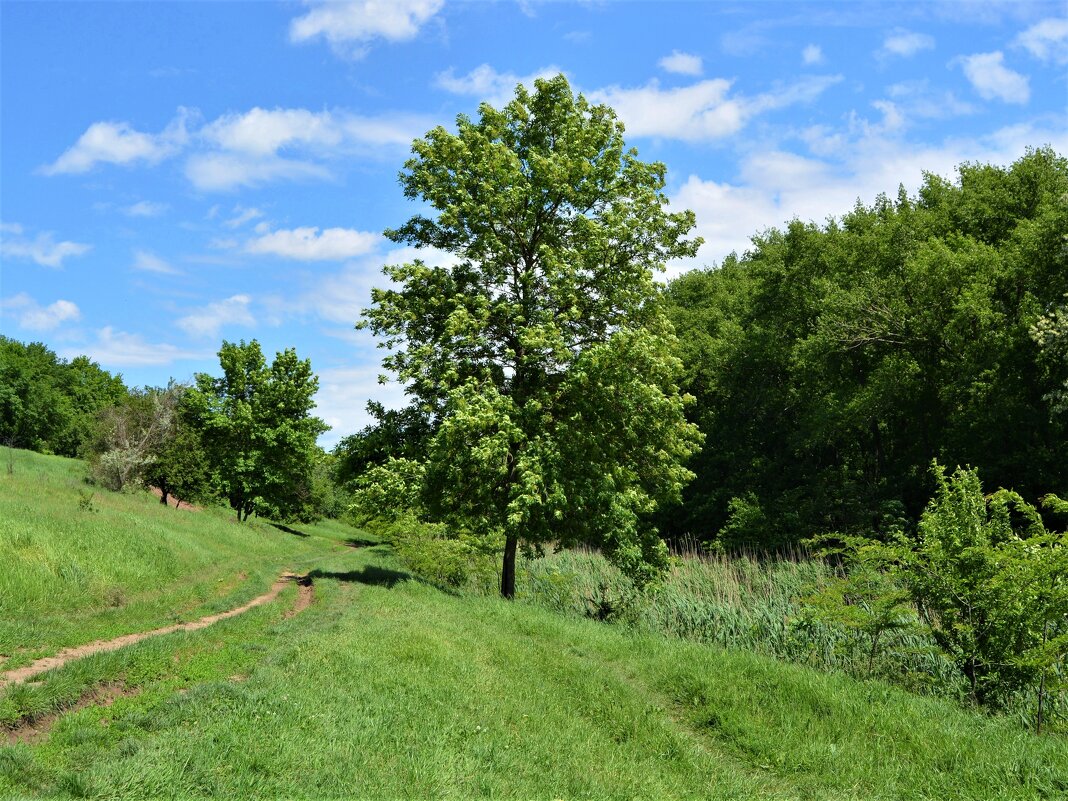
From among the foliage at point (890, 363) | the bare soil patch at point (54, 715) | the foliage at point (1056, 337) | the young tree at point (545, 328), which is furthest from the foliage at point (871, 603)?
the foliage at point (1056, 337)

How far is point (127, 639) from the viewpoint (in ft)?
36.8

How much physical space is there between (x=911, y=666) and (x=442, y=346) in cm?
1285

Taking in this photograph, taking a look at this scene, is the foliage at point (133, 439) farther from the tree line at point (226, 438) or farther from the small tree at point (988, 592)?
the small tree at point (988, 592)

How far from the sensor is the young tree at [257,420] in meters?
50.2

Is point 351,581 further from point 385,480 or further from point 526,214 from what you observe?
point 526,214

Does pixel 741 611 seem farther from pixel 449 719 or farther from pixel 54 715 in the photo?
pixel 54 715

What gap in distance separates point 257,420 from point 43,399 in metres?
56.3

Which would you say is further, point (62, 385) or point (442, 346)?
point (62, 385)

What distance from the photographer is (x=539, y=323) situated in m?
18.6

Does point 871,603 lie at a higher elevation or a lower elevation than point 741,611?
higher

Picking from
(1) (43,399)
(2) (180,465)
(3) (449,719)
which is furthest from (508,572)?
(1) (43,399)

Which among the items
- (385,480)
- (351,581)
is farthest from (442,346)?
(351,581)

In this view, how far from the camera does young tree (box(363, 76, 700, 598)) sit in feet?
57.7

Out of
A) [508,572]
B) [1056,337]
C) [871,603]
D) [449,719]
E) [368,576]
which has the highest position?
[1056,337]
